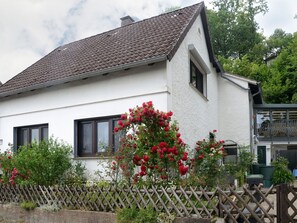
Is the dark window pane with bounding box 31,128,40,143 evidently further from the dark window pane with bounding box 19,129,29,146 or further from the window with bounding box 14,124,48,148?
the dark window pane with bounding box 19,129,29,146

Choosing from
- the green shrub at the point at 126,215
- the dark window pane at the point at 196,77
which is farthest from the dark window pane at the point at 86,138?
the green shrub at the point at 126,215

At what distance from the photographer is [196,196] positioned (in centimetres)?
656

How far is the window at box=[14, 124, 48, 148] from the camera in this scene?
12.6m

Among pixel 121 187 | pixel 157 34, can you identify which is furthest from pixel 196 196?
pixel 157 34

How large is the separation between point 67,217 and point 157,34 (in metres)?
7.11

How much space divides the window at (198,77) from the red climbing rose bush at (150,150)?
196 inches

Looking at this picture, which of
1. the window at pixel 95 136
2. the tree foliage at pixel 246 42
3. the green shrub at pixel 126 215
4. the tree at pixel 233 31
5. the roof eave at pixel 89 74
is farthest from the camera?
the tree at pixel 233 31

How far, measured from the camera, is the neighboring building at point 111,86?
1001 cm

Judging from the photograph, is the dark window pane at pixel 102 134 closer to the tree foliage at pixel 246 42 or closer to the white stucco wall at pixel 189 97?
the white stucco wall at pixel 189 97

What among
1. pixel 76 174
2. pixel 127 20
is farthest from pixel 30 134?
pixel 127 20

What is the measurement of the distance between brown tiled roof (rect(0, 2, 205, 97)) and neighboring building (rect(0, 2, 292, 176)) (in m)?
0.04

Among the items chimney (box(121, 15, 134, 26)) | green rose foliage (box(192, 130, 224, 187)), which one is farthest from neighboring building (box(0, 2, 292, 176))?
chimney (box(121, 15, 134, 26))

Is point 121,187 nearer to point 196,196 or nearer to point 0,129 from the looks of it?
point 196,196

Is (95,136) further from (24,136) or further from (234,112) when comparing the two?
(234,112)
